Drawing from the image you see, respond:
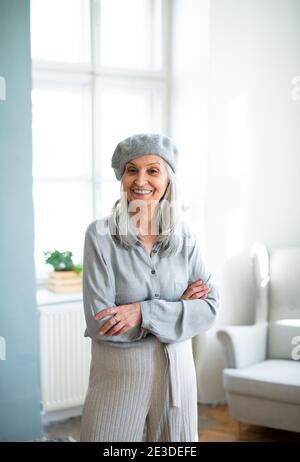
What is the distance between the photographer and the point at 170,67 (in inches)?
107

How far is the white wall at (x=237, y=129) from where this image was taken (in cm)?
223

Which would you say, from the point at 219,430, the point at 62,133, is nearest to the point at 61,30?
the point at 62,133

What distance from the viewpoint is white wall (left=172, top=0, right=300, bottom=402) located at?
2229mm

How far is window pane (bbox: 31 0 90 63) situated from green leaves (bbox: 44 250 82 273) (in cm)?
88

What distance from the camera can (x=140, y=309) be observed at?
4.31ft

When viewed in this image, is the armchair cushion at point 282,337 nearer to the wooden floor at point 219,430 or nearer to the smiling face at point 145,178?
the wooden floor at point 219,430

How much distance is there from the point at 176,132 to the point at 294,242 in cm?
87

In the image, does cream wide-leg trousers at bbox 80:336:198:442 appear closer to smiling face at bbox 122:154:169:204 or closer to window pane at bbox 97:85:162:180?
smiling face at bbox 122:154:169:204

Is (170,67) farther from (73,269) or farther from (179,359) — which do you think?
(179,359)

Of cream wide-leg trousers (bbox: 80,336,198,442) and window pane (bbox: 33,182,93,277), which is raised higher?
window pane (bbox: 33,182,93,277)

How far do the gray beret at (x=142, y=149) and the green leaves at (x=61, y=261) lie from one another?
3.61 feet

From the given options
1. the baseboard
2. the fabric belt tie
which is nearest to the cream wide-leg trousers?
the fabric belt tie

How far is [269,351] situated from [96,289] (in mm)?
1097
